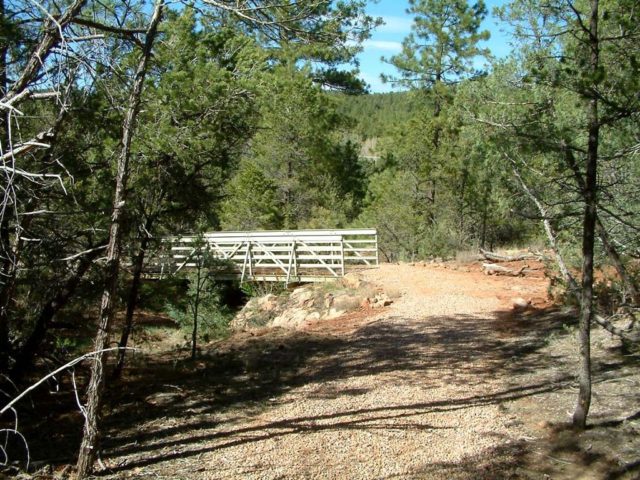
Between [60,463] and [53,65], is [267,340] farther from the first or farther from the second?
[53,65]

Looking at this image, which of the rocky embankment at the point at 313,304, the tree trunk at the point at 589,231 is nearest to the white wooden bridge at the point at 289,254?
the rocky embankment at the point at 313,304

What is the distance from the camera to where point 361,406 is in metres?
6.45

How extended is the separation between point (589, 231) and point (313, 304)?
8.29 metres

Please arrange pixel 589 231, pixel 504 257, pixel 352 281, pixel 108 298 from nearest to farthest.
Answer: pixel 108 298, pixel 589 231, pixel 352 281, pixel 504 257

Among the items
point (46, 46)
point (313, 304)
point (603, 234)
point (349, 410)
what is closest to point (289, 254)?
point (313, 304)

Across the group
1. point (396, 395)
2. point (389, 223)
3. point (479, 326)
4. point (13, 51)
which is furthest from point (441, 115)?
point (13, 51)

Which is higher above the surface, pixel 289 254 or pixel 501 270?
pixel 289 254

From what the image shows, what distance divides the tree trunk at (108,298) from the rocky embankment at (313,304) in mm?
6898

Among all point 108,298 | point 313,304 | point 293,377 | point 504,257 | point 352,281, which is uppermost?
point 108,298

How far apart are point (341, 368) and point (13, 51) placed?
544 centimetres

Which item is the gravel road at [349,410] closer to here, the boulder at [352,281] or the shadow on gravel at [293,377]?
the shadow on gravel at [293,377]

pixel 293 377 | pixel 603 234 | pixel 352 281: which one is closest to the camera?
pixel 603 234

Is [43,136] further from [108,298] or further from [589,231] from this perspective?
[589,231]

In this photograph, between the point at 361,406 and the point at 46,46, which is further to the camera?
the point at 361,406
